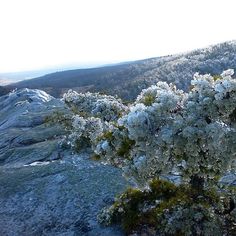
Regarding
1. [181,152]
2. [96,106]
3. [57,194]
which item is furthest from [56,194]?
[96,106]

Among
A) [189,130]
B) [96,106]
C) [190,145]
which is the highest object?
[189,130]

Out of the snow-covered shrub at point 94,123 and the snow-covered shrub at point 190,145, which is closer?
the snow-covered shrub at point 190,145

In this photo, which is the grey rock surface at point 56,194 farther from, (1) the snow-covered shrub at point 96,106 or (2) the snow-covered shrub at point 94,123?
(1) the snow-covered shrub at point 96,106

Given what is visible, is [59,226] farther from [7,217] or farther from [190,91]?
[190,91]

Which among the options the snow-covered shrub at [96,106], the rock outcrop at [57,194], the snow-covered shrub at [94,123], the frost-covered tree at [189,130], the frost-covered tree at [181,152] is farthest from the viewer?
the snow-covered shrub at [96,106]

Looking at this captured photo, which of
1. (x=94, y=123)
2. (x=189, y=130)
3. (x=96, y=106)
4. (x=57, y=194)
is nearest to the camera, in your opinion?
(x=189, y=130)

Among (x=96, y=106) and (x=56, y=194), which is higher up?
(x=96, y=106)

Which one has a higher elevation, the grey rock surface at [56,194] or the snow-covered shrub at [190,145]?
the snow-covered shrub at [190,145]

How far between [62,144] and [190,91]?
45.4 ft

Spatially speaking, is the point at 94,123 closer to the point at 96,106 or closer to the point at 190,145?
the point at 96,106

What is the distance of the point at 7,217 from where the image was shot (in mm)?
17891

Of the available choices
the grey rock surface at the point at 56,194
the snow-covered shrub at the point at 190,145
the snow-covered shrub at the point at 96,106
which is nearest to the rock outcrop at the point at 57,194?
the grey rock surface at the point at 56,194

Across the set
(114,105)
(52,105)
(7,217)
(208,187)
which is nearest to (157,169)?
(208,187)

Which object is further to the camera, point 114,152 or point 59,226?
point 59,226
